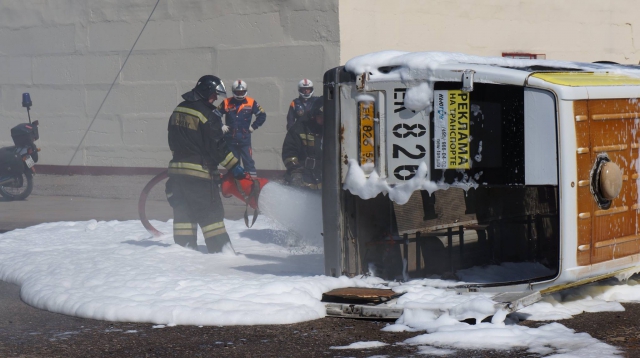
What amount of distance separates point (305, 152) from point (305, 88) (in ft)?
7.07

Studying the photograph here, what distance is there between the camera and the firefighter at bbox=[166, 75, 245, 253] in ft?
28.7

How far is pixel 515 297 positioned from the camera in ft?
19.0

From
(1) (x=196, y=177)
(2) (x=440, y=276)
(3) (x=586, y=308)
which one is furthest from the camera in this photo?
(1) (x=196, y=177)

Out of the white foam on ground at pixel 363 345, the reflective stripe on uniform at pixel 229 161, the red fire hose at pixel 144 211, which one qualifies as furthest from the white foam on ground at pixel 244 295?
the red fire hose at pixel 144 211

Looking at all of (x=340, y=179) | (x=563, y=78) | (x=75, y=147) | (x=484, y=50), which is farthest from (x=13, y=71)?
(x=563, y=78)

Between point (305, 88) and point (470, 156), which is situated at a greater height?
point (305, 88)

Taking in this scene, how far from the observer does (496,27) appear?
14.8 metres

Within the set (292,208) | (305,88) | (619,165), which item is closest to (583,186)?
(619,165)

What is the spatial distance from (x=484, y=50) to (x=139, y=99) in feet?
Result: 17.8

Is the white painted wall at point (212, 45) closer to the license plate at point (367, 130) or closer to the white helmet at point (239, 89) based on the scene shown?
the white helmet at point (239, 89)

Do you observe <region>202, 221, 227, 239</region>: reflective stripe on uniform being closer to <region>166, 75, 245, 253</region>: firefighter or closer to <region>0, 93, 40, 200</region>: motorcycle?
<region>166, 75, 245, 253</region>: firefighter

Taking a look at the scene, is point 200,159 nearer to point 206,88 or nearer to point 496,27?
point 206,88

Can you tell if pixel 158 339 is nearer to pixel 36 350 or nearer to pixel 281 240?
pixel 36 350

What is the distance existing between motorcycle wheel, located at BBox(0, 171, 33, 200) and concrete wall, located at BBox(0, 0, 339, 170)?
1467mm
